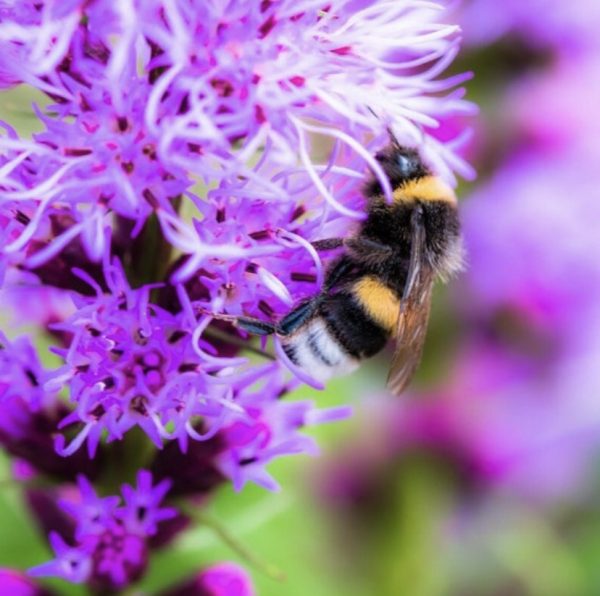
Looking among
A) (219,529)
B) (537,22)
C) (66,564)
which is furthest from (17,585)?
(537,22)

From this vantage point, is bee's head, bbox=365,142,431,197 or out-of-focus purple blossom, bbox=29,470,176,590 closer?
out-of-focus purple blossom, bbox=29,470,176,590

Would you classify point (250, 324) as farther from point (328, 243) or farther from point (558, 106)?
point (558, 106)

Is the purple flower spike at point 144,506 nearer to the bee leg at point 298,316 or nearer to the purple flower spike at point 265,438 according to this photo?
the purple flower spike at point 265,438

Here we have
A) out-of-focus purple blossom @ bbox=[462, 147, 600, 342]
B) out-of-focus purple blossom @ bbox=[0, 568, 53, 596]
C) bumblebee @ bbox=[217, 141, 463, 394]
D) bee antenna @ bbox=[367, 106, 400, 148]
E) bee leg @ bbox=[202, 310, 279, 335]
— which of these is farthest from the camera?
out-of-focus purple blossom @ bbox=[462, 147, 600, 342]

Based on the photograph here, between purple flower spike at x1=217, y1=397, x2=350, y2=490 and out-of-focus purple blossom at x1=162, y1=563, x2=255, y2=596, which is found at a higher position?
purple flower spike at x1=217, y1=397, x2=350, y2=490

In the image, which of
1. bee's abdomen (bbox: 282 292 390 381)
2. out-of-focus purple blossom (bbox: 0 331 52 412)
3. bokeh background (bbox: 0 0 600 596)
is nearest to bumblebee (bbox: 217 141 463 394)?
bee's abdomen (bbox: 282 292 390 381)

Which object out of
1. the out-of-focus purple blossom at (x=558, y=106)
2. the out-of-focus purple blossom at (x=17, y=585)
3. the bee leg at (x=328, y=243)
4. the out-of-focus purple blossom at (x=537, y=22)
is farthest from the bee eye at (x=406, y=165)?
the out-of-focus purple blossom at (x=558, y=106)

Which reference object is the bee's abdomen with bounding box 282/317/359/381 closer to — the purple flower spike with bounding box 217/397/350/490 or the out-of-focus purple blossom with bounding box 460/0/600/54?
the purple flower spike with bounding box 217/397/350/490
